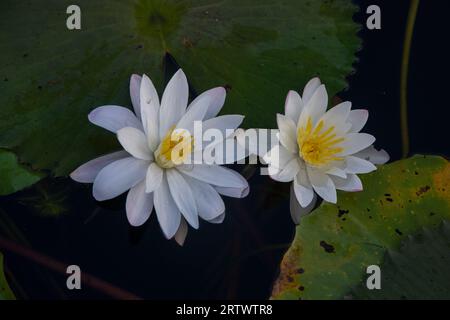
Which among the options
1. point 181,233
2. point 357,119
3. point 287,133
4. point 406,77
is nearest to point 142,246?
point 181,233

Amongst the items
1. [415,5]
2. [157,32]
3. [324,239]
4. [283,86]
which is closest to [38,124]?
[157,32]

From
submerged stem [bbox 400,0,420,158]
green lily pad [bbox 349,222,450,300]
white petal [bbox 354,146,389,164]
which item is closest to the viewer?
green lily pad [bbox 349,222,450,300]

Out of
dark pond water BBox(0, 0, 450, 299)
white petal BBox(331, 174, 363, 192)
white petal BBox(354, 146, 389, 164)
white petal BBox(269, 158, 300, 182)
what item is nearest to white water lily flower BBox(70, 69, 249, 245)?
white petal BBox(269, 158, 300, 182)

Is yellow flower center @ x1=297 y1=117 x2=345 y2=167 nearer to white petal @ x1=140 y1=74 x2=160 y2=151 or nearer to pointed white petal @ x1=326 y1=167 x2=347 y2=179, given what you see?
pointed white petal @ x1=326 y1=167 x2=347 y2=179

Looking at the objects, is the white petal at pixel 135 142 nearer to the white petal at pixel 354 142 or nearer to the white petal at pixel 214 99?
the white petal at pixel 214 99

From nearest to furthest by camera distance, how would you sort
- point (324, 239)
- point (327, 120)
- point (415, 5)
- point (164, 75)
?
point (324, 239)
point (327, 120)
point (164, 75)
point (415, 5)

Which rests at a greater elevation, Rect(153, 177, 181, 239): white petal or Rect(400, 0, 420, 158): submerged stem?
Rect(400, 0, 420, 158): submerged stem

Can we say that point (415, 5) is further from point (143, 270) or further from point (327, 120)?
point (143, 270)
